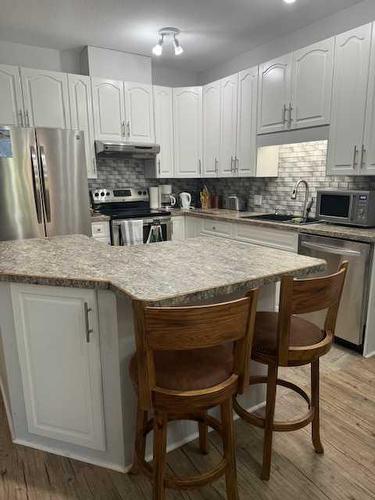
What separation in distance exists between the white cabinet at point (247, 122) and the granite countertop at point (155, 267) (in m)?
1.89

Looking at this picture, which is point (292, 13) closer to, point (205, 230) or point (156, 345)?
point (205, 230)

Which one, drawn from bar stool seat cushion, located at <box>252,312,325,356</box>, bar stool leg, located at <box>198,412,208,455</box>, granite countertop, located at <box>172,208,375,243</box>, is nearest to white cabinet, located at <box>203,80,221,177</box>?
granite countertop, located at <box>172,208,375,243</box>

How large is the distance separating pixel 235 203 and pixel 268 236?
114 centimetres

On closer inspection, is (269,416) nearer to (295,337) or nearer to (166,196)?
(295,337)

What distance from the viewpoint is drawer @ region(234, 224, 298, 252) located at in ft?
9.65

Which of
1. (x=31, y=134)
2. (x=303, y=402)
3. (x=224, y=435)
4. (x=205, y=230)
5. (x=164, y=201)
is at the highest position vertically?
(x=31, y=134)

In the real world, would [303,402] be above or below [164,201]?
below

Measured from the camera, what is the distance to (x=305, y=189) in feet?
11.3

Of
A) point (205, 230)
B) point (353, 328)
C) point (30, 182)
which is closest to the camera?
point (353, 328)

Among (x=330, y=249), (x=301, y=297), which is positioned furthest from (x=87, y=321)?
(x=330, y=249)

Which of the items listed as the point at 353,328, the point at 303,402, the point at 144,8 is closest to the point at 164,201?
the point at 144,8

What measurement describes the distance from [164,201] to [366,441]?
3482 mm

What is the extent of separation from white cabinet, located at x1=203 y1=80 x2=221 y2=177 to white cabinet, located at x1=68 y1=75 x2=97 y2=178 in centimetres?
133

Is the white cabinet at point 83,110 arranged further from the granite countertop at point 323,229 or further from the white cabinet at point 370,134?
the white cabinet at point 370,134
